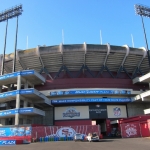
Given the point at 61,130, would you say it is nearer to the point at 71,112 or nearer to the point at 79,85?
the point at 71,112

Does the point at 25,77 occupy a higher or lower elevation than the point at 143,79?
higher

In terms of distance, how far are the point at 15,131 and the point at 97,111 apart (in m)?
22.4

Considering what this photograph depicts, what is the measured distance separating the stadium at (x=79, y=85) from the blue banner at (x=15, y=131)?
35.0ft

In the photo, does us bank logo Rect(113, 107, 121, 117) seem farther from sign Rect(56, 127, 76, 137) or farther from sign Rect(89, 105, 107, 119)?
sign Rect(56, 127, 76, 137)

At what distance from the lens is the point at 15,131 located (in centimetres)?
3155

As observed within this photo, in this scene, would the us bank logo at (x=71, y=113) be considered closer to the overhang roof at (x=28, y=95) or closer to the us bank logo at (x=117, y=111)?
the overhang roof at (x=28, y=95)

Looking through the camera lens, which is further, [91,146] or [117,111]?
[117,111]

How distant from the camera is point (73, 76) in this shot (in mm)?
51562

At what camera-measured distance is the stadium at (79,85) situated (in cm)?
4575

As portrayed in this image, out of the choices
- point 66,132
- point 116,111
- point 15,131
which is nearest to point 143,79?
point 116,111

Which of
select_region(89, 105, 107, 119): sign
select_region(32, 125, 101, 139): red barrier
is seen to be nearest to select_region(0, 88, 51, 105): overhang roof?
select_region(32, 125, 101, 139): red barrier

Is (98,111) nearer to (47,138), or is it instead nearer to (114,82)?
(114,82)

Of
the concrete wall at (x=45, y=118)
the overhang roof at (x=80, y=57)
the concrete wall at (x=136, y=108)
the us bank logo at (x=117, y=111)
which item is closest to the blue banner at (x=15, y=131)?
the concrete wall at (x=45, y=118)

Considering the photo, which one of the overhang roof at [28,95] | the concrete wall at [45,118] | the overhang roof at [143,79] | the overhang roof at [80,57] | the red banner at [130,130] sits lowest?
the red banner at [130,130]
